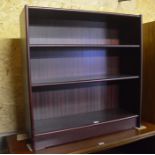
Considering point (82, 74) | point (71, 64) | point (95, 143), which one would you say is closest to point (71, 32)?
point (71, 64)

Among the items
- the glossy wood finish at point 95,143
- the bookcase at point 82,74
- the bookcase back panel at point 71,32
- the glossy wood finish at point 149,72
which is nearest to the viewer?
the glossy wood finish at point 95,143

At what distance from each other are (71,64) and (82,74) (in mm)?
143

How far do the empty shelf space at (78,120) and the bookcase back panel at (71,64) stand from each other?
0.35 meters

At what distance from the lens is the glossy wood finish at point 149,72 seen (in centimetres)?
190

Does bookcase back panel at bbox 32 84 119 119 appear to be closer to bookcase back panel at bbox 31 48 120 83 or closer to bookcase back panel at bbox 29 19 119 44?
bookcase back panel at bbox 31 48 120 83

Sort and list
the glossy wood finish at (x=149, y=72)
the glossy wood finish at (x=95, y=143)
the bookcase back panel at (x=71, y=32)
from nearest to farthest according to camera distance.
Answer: the glossy wood finish at (x=95, y=143)
the bookcase back panel at (x=71, y=32)
the glossy wood finish at (x=149, y=72)

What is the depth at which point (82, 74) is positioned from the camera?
1950 mm

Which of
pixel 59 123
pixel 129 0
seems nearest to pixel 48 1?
pixel 129 0

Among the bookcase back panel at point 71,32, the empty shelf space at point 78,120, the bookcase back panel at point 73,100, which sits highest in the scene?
the bookcase back panel at point 71,32

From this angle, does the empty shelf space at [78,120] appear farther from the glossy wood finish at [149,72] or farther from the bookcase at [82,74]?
the glossy wood finish at [149,72]

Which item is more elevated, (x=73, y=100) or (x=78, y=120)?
(x=73, y=100)

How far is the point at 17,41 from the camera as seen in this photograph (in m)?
1.79

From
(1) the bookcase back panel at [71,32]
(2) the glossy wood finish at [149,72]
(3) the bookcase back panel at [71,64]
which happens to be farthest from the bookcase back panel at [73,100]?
(1) the bookcase back panel at [71,32]

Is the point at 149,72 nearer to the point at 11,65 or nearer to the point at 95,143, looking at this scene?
the point at 95,143
